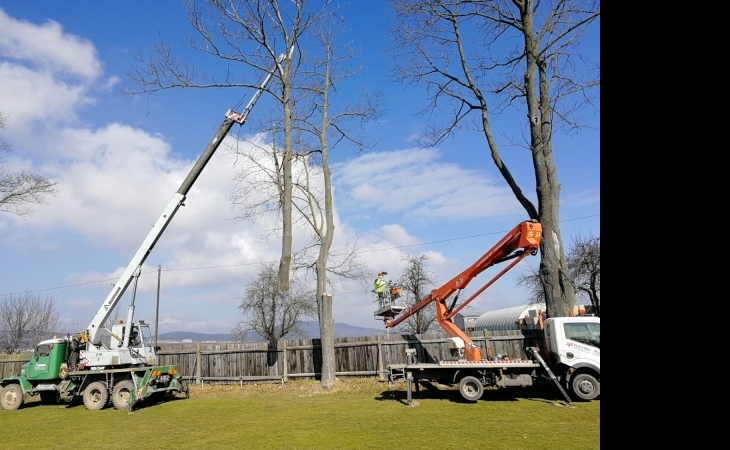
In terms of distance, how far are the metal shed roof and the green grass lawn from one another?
29.0 metres

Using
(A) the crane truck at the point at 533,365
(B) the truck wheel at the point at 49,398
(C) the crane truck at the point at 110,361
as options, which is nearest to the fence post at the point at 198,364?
(C) the crane truck at the point at 110,361

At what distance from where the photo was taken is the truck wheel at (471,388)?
1199cm

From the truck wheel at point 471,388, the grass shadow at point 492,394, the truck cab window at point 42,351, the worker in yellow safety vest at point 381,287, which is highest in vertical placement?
the worker in yellow safety vest at point 381,287

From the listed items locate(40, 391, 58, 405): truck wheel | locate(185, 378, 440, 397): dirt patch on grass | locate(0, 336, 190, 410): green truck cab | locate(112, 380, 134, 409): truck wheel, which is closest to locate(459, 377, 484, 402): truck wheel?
A: locate(185, 378, 440, 397): dirt patch on grass

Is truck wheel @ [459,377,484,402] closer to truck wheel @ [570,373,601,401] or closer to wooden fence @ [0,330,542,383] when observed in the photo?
truck wheel @ [570,373,601,401]

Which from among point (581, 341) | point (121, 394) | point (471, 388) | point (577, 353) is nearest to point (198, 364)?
point (121, 394)

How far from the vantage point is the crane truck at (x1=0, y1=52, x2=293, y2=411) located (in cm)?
1464

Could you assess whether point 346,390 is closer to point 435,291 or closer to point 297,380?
point 297,380

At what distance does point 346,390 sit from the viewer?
16.1 metres

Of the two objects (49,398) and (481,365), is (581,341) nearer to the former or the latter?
(481,365)

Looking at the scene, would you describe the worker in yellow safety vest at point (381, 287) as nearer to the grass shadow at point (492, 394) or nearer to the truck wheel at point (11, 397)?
the grass shadow at point (492, 394)

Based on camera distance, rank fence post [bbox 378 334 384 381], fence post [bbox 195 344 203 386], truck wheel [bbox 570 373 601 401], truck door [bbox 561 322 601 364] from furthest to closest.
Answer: fence post [bbox 195 344 203 386], fence post [bbox 378 334 384 381], truck door [bbox 561 322 601 364], truck wheel [bbox 570 373 601 401]
